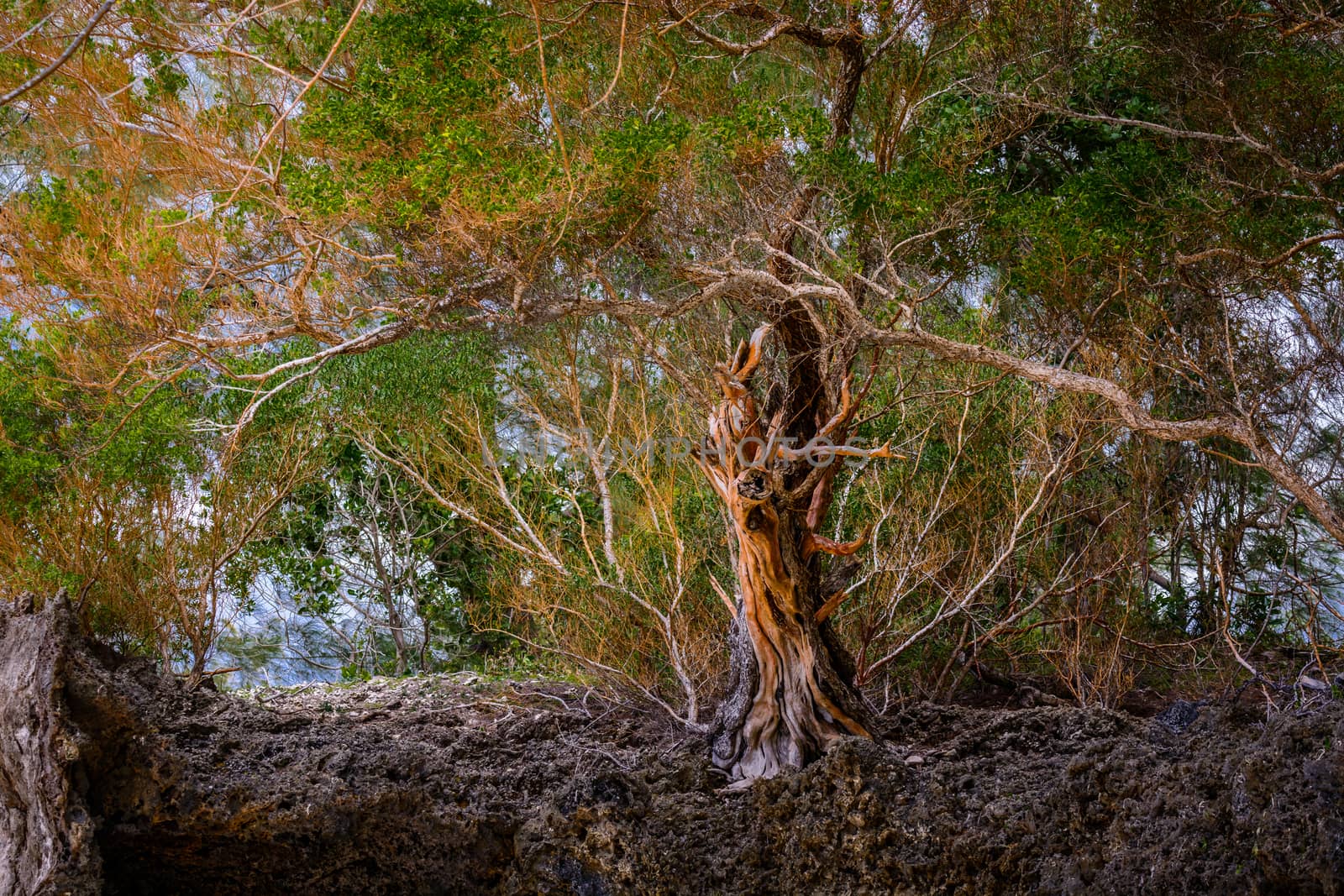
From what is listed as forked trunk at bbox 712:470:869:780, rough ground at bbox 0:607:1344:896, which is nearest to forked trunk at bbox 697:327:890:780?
forked trunk at bbox 712:470:869:780

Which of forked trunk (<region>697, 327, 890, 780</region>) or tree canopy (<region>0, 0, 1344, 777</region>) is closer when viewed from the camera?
forked trunk (<region>697, 327, 890, 780</region>)

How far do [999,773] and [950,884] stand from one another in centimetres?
70

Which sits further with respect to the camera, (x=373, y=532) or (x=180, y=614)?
(x=373, y=532)

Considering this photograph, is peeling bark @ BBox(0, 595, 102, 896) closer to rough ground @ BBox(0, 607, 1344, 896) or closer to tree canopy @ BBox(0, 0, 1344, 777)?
rough ground @ BBox(0, 607, 1344, 896)

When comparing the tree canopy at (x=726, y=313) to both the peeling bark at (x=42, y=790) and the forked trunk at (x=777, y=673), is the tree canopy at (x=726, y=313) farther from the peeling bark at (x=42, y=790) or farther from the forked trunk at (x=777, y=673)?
the peeling bark at (x=42, y=790)

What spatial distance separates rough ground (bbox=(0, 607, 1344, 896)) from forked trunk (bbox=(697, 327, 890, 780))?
266mm

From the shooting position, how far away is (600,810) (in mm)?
3520

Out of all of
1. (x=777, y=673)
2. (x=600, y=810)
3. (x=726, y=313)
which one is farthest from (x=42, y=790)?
(x=726, y=313)

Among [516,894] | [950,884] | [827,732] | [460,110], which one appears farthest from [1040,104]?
[516,894]

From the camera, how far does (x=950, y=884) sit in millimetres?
3281

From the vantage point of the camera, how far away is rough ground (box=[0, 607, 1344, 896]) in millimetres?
2818

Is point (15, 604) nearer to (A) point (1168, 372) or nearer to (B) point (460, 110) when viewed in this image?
(B) point (460, 110)

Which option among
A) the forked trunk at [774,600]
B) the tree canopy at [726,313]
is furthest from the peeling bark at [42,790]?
the forked trunk at [774,600]

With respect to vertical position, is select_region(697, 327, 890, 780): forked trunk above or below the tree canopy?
below
